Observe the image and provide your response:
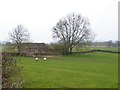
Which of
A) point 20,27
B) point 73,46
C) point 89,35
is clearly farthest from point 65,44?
point 20,27

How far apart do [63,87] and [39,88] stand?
1582 millimetres

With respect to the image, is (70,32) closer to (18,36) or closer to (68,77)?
(18,36)

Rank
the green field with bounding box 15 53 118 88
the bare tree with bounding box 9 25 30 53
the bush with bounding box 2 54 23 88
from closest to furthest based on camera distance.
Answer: the bush with bounding box 2 54 23 88 → the green field with bounding box 15 53 118 88 → the bare tree with bounding box 9 25 30 53

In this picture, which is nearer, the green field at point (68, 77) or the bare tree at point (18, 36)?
the green field at point (68, 77)

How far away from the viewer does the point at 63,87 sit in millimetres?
15641

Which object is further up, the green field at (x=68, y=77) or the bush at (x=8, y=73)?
the bush at (x=8, y=73)

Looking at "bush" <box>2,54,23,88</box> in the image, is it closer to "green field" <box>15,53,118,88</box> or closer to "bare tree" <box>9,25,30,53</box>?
"green field" <box>15,53,118,88</box>

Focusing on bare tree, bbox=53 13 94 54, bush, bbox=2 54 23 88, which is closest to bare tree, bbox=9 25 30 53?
bare tree, bbox=53 13 94 54

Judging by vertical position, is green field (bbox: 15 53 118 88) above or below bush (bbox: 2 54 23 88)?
below

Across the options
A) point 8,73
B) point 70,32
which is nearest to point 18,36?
point 70,32

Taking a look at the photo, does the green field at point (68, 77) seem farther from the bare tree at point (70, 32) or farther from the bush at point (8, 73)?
the bare tree at point (70, 32)

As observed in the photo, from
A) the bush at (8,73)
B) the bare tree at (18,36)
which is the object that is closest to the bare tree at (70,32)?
the bare tree at (18,36)

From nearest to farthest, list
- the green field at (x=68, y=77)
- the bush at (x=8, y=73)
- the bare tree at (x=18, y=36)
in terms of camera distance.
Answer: the bush at (x=8, y=73) < the green field at (x=68, y=77) < the bare tree at (x=18, y=36)

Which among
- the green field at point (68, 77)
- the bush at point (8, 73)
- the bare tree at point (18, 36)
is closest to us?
the bush at point (8, 73)
